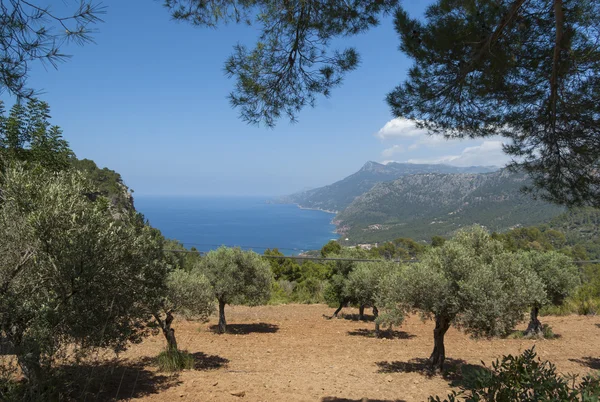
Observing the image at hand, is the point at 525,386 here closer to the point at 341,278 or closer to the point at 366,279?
the point at 366,279

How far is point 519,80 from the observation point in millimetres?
5352

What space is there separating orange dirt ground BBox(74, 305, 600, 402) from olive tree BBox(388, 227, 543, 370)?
1.46 m

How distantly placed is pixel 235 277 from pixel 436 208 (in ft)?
456

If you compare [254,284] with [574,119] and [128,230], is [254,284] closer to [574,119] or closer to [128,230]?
[128,230]

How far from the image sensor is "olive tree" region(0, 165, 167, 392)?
4148 millimetres

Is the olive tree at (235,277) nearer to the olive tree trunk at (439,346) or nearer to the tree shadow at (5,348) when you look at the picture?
the olive tree trunk at (439,346)

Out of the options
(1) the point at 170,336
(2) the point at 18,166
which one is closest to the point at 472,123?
(2) the point at 18,166

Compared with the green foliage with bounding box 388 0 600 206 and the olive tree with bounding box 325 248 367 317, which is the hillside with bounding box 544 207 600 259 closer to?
the olive tree with bounding box 325 248 367 317

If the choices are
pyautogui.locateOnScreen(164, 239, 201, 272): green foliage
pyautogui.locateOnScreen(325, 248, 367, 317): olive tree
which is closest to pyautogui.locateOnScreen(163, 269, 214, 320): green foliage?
pyautogui.locateOnScreen(164, 239, 201, 272): green foliage

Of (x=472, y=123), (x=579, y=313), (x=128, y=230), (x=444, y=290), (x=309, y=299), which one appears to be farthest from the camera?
(x=309, y=299)

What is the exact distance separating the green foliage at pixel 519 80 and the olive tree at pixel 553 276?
30.3 feet

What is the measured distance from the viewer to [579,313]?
679 inches

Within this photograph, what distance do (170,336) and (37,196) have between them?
5297mm

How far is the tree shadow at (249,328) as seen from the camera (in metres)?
14.4
